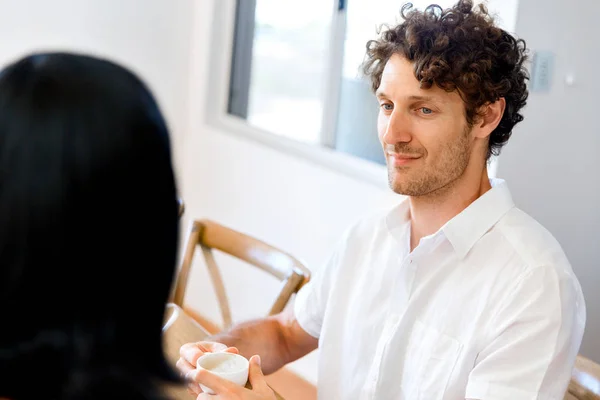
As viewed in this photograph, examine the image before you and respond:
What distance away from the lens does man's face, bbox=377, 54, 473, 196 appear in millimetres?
1519

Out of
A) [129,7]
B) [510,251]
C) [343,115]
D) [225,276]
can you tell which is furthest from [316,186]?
[510,251]

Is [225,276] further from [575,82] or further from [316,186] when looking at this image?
[575,82]

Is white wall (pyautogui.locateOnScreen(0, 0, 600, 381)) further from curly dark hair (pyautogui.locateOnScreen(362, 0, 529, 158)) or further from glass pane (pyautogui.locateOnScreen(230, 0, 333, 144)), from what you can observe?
curly dark hair (pyautogui.locateOnScreen(362, 0, 529, 158))

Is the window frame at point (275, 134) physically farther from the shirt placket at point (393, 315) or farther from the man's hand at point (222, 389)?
the man's hand at point (222, 389)

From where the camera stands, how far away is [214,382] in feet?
4.03

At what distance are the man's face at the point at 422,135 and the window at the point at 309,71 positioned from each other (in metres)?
0.99

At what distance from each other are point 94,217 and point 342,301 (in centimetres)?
103

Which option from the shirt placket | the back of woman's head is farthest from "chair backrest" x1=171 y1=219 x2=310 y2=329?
the back of woman's head

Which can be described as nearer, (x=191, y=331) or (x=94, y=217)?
(x=94, y=217)

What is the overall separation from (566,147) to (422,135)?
2.69ft

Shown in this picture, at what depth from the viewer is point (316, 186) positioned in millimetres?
2914

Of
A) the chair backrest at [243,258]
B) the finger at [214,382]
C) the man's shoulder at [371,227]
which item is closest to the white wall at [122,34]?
the chair backrest at [243,258]

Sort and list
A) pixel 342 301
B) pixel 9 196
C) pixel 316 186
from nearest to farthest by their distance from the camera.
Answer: pixel 9 196
pixel 342 301
pixel 316 186

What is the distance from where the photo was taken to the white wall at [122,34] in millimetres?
3316
